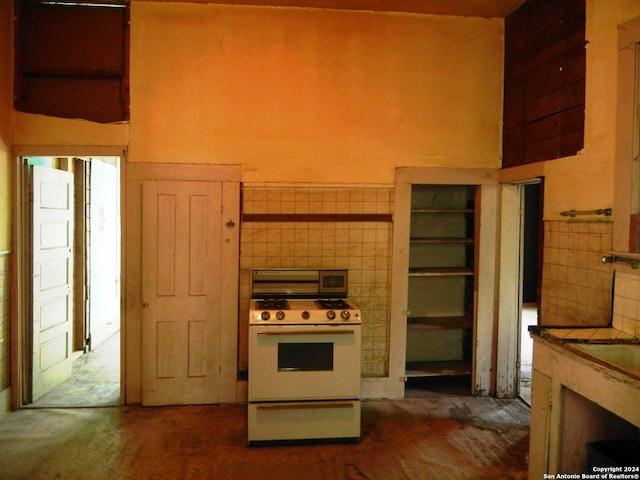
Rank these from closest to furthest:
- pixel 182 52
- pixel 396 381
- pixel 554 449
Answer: pixel 554 449, pixel 182 52, pixel 396 381

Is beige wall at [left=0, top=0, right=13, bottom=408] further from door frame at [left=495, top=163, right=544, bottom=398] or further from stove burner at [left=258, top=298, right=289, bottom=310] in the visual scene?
door frame at [left=495, top=163, right=544, bottom=398]

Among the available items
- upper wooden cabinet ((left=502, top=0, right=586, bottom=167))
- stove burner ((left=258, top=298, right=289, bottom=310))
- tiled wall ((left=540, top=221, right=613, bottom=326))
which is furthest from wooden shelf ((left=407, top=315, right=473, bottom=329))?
upper wooden cabinet ((left=502, top=0, right=586, bottom=167))

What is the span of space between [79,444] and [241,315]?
1.42 meters

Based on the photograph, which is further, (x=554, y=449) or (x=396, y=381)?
(x=396, y=381)

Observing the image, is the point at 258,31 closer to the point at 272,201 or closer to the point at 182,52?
the point at 182,52

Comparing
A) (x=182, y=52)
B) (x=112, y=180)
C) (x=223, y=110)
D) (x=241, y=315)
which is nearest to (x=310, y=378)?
(x=241, y=315)

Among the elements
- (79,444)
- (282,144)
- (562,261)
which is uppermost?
(282,144)

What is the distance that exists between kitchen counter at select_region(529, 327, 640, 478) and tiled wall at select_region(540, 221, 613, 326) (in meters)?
0.39

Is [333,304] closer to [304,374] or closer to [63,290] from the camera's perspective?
[304,374]

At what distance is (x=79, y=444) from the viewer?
127 inches

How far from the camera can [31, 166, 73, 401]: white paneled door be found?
391 cm

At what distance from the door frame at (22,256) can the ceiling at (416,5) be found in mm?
1547

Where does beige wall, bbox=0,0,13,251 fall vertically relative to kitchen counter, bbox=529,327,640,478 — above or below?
above

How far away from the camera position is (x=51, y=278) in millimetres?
4137
